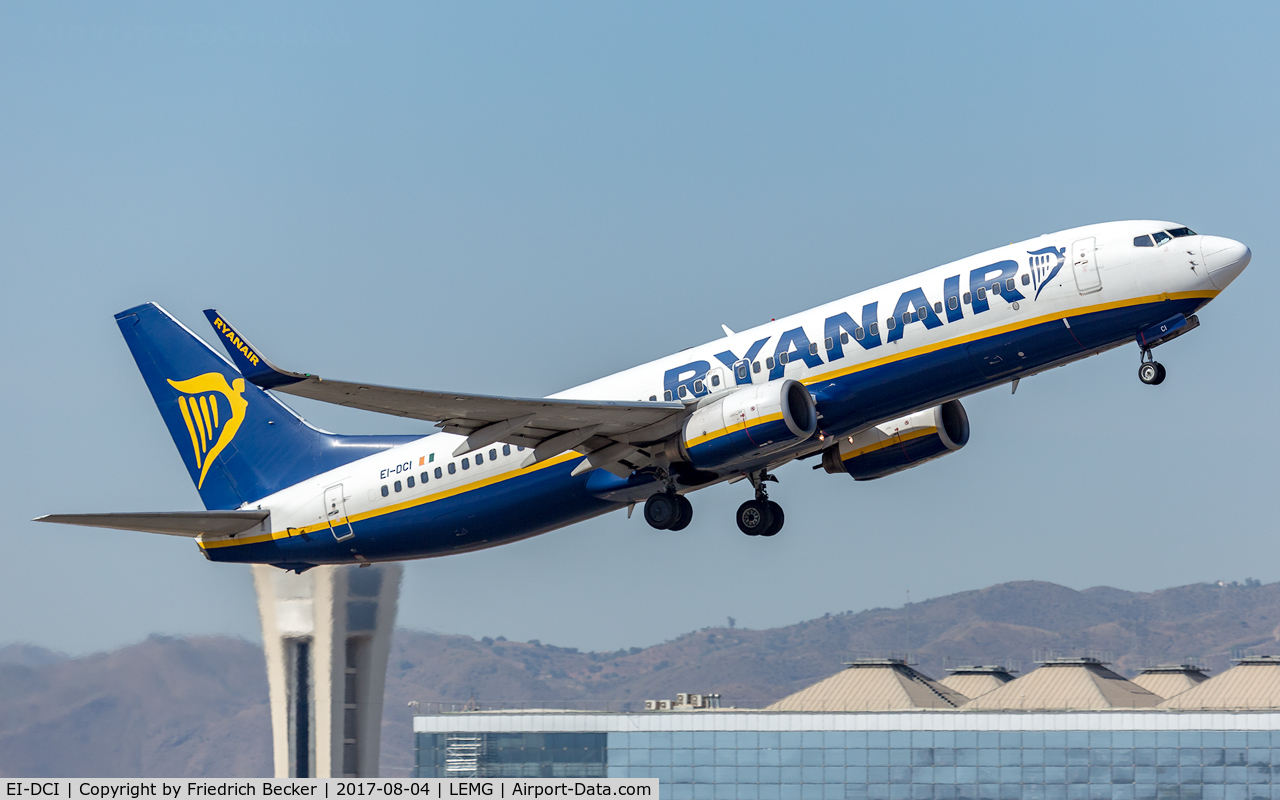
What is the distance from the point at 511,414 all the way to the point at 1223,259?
52.1 feet

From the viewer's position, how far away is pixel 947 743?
2408 inches

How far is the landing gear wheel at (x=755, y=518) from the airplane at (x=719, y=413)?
0.04 metres

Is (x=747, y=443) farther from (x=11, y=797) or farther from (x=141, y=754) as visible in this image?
(x=141, y=754)

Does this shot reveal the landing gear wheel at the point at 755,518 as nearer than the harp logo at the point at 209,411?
Yes

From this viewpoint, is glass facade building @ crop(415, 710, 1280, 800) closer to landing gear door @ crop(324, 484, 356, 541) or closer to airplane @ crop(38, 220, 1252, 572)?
airplane @ crop(38, 220, 1252, 572)

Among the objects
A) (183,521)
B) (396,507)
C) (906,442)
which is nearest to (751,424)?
(906,442)

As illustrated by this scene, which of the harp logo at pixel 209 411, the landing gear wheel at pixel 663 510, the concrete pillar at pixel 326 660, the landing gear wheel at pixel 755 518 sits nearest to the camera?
the landing gear wheel at pixel 663 510

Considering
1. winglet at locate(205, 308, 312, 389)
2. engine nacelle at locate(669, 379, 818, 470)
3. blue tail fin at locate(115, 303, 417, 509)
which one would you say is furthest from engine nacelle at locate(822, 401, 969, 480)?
winglet at locate(205, 308, 312, 389)

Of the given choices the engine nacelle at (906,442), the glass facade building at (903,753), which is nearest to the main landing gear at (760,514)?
the engine nacelle at (906,442)

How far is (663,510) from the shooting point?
37781 millimetres

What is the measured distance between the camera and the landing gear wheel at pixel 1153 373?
35.0 metres

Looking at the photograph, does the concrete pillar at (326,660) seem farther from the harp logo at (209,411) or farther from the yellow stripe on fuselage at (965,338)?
the yellow stripe on fuselage at (965,338)

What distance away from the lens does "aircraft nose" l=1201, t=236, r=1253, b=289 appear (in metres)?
33.6

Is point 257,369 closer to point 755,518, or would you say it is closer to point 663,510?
point 663,510
